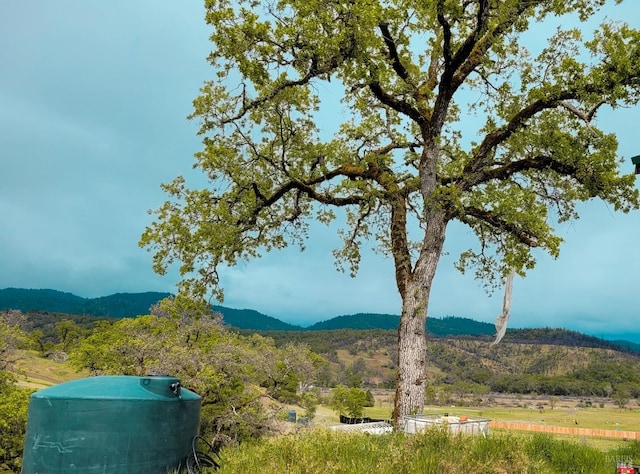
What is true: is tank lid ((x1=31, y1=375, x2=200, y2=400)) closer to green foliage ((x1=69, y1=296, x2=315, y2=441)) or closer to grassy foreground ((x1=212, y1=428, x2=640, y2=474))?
grassy foreground ((x1=212, y1=428, x2=640, y2=474))

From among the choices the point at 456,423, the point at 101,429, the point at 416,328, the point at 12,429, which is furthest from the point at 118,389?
the point at 12,429

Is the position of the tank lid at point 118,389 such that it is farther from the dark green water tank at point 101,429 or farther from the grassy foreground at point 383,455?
the grassy foreground at point 383,455

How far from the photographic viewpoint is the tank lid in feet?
23.7

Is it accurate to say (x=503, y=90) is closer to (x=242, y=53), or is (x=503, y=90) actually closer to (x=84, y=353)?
(x=242, y=53)

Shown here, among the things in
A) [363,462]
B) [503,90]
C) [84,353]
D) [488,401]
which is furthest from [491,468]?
[488,401]

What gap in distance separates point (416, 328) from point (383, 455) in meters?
6.59

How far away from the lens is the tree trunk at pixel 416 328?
13.2 metres

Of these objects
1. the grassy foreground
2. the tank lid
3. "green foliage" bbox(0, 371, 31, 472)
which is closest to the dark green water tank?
the tank lid

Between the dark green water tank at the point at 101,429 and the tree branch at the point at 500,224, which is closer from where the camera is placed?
the dark green water tank at the point at 101,429

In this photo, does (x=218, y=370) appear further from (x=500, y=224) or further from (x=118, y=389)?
(x=118, y=389)

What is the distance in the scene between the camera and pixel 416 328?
44.2ft

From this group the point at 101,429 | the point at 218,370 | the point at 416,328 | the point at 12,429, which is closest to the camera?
the point at 101,429

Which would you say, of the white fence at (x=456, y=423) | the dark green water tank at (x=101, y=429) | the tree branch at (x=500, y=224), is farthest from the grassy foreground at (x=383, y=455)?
the tree branch at (x=500, y=224)

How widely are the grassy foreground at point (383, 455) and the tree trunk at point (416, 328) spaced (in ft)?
13.2
